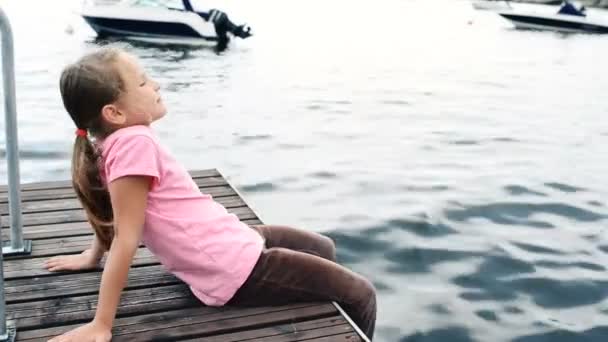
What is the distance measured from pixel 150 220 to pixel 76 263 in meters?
0.75

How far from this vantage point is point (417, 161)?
8.36 metres

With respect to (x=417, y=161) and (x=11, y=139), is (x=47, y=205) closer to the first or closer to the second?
(x=11, y=139)

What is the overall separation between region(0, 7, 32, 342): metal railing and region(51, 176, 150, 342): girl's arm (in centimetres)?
22

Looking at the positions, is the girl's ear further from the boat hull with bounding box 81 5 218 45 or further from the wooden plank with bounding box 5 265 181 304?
the boat hull with bounding box 81 5 218 45

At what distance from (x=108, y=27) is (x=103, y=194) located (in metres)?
18.0

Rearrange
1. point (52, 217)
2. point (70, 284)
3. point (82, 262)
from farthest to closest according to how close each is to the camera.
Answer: point (52, 217) → point (82, 262) → point (70, 284)

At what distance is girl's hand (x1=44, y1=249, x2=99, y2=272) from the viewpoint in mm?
3080

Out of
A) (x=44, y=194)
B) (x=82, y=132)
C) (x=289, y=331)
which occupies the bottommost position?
(x=44, y=194)

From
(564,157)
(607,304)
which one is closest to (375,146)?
(564,157)

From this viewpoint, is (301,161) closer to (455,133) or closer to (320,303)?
(455,133)

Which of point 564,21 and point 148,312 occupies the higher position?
point 148,312

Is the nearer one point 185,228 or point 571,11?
point 185,228

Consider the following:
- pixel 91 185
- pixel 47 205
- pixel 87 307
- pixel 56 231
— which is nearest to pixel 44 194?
pixel 47 205

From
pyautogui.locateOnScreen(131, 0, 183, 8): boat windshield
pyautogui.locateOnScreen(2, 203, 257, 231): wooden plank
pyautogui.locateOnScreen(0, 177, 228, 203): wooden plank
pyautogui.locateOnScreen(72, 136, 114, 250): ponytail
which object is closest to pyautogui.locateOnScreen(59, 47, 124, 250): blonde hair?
pyautogui.locateOnScreen(72, 136, 114, 250): ponytail
